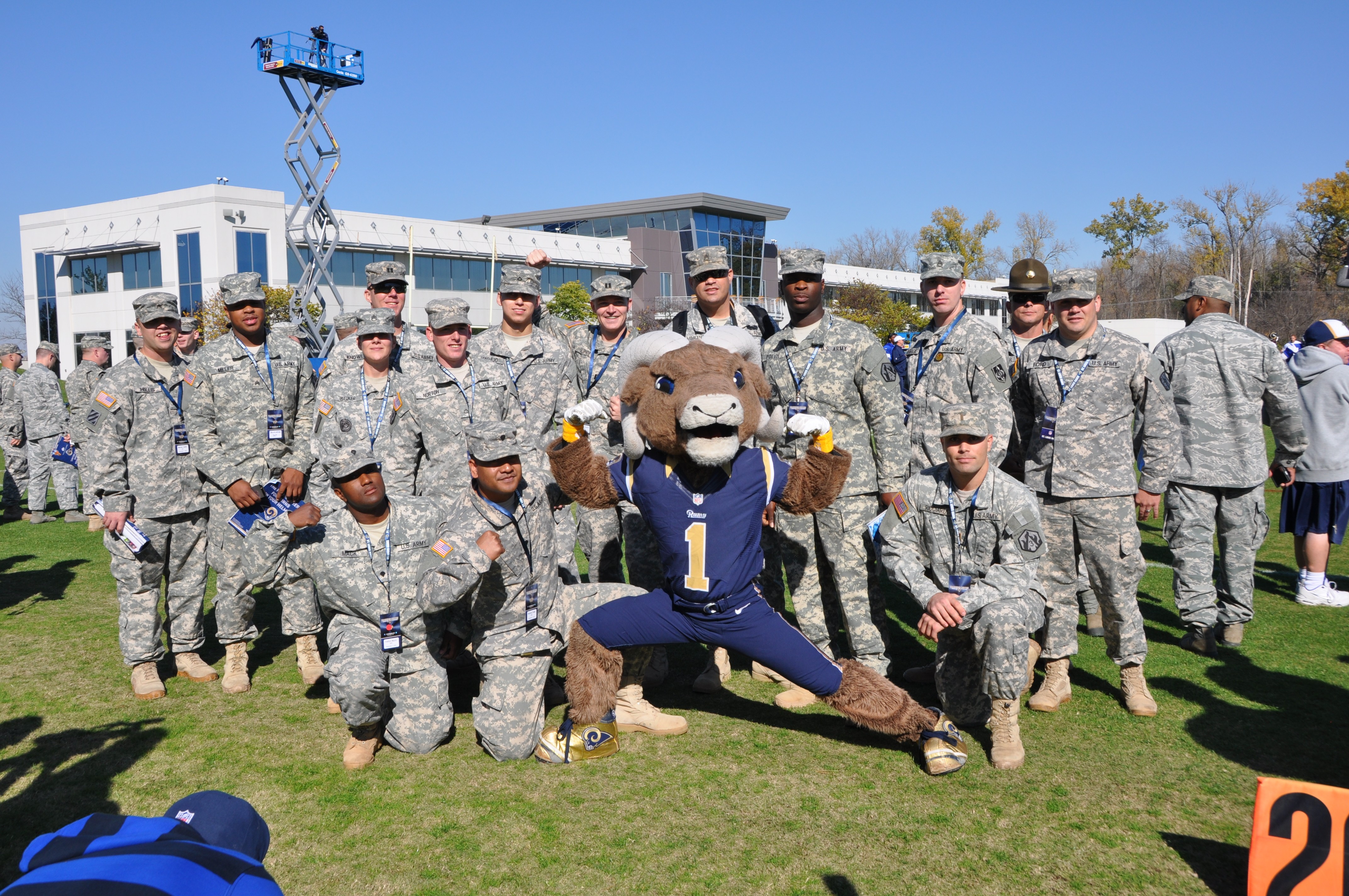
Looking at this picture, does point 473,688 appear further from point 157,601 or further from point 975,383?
point 975,383

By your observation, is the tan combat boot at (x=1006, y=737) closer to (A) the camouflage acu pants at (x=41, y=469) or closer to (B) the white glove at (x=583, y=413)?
Result: (B) the white glove at (x=583, y=413)

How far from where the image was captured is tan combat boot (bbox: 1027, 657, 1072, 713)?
16.7 ft

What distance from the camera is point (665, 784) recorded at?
169 inches

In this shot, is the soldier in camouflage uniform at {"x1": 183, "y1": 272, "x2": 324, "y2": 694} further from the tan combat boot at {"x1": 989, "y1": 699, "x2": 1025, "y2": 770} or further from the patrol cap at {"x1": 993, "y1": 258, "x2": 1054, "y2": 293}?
the patrol cap at {"x1": 993, "y1": 258, "x2": 1054, "y2": 293}

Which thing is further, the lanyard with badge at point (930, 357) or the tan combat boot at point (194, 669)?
the tan combat boot at point (194, 669)

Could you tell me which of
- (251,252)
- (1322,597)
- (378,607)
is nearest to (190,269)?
(251,252)

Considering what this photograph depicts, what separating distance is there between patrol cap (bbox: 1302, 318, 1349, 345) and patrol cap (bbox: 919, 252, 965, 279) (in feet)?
11.8

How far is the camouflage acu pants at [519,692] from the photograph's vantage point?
462cm

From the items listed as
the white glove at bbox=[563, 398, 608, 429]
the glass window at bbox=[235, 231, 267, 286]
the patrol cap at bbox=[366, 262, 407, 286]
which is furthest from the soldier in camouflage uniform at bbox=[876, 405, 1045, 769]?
the glass window at bbox=[235, 231, 267, 286]

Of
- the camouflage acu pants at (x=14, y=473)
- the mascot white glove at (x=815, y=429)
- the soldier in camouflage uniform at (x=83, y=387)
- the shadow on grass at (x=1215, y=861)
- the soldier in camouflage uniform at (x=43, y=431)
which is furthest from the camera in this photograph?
the camouflage acu pants at (x=14, y=473)

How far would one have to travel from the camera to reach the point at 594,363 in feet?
21.5

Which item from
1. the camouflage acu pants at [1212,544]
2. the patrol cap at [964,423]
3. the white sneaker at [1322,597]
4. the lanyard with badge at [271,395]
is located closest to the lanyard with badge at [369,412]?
the lanyard with badge at [271,395]

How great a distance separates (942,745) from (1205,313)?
154 inches

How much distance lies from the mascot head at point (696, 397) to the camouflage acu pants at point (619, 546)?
3.75ft
